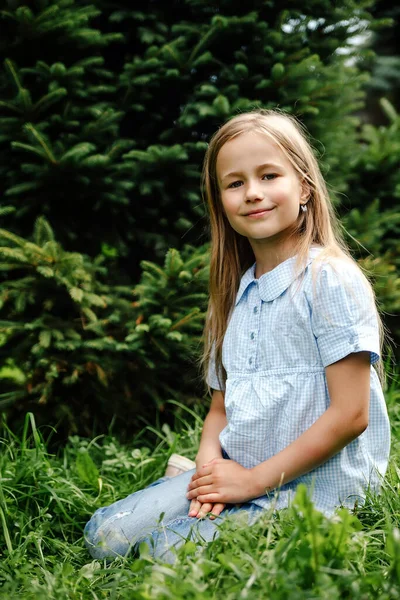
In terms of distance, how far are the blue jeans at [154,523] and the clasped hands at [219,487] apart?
3cm

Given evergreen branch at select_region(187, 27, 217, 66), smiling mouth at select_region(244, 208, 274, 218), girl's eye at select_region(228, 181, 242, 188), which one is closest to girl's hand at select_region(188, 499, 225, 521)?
smiling mouth at select_region(244, 208, 274, 218)

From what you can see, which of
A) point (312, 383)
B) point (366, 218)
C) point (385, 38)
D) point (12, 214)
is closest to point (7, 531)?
point (312, 383)

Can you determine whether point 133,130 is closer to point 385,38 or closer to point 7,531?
point 7,531

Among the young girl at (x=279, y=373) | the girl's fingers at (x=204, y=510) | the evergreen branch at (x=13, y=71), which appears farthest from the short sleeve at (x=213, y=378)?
the evergreen branch at (x=13, y=71)

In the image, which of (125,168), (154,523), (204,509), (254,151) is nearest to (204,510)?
(204,509)

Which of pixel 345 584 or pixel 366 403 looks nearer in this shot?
pixel 345 584

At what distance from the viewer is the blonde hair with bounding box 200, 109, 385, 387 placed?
191 centimetres

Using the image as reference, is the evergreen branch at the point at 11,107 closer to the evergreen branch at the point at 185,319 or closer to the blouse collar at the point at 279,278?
the evergreen branch at the point at 185,319

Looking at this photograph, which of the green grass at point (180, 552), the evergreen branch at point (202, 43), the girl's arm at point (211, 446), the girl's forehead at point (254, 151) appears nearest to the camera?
the green grass at point (180, 552)

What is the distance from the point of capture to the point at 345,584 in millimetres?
1281

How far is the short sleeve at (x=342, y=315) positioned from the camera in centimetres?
167

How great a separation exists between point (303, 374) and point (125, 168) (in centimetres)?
144

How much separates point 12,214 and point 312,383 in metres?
1.73

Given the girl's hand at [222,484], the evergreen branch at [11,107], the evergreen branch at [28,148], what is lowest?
the girl's hand at [222,484]
